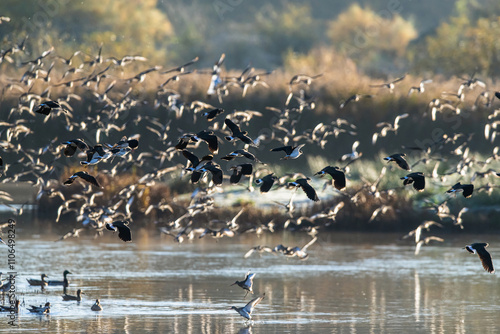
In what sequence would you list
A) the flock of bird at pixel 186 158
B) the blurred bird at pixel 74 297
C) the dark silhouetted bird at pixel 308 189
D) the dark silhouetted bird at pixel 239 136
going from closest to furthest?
the dark silhouetted bird at pixel 308 189 → the dark silhouetted bird at pixel 239 136 → the flock of bird at pixel 186 158 → the blurred bird at pixel 74 297

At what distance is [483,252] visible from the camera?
1655 cm

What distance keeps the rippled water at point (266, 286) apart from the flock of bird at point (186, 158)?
23.9 inches

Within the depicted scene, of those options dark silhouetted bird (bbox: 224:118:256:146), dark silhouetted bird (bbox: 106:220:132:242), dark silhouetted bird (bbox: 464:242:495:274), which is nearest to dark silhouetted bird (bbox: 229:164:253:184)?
dark silhouetted bird (bbox: 224:118:256:146)

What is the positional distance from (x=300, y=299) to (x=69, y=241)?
32.6 feet

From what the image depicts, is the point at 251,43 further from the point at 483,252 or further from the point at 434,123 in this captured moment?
the point at 483,252

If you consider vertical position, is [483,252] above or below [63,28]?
below

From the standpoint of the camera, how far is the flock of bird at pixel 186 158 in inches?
682

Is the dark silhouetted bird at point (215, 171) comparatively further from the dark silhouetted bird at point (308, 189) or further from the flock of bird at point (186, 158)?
the dark silhouetted bird at point (308, 189)

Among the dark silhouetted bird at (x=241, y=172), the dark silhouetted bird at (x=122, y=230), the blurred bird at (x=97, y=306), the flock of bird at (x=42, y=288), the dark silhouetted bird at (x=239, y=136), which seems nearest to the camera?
the dark silhouetted bird at (x=122, y=230)

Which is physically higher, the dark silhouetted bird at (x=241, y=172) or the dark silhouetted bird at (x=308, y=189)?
the dark silhouetted bird at (x=241, y=172)

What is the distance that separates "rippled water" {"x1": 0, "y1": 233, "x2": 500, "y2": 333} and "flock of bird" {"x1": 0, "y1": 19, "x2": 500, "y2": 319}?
0.61 meters

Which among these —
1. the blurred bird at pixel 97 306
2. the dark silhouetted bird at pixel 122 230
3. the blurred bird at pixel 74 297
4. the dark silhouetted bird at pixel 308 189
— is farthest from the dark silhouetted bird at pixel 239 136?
the blurred bird at pixel 74 297

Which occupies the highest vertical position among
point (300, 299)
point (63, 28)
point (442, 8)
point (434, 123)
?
point (442, 8)

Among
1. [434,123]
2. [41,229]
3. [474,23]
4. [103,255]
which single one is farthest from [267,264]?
[474,23]
